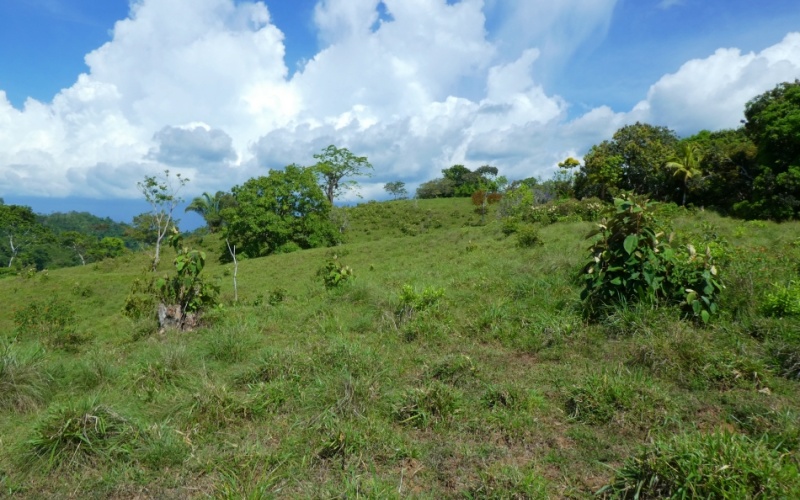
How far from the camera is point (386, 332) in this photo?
566cm

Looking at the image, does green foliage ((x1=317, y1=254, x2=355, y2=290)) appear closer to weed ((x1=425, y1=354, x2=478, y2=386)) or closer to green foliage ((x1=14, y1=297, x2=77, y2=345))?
green foliage ((x1=14, y1=297, x2=77, y2=345))

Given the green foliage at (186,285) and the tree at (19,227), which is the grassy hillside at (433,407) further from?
the tree at (19,227)

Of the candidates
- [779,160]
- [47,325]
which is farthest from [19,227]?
[779,160]

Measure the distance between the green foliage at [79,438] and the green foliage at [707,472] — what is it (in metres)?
3.17

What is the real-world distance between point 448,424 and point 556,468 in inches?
32.1

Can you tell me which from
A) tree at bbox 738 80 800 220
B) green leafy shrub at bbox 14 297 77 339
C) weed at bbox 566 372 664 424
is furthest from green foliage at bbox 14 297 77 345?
tree at bbox 738 80 800 220

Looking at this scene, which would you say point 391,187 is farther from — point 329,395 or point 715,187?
point 329,395

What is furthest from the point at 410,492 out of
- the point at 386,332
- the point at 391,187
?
the point at 391,187

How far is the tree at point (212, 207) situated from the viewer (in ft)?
150

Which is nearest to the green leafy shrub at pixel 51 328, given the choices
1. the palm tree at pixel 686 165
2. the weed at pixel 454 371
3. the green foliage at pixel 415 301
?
the green foliage at pixel 415 301

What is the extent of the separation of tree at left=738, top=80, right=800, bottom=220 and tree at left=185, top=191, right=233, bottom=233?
42153 mm

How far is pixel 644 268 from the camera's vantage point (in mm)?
4773

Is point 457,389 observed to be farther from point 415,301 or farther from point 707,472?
point 415,301

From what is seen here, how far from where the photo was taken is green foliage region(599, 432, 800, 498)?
215cm
